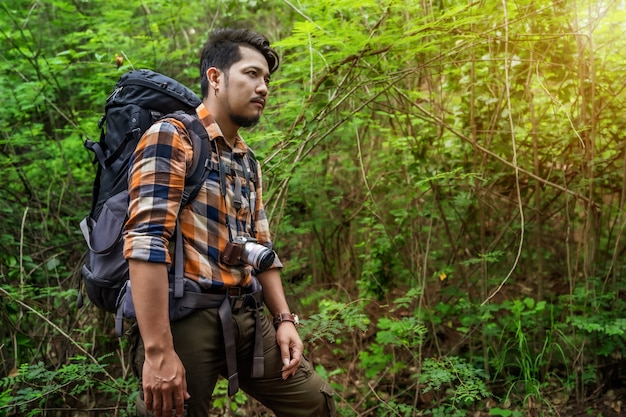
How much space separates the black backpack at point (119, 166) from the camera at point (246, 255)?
25cm

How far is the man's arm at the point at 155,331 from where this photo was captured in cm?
180

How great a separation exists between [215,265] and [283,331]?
0.54 m

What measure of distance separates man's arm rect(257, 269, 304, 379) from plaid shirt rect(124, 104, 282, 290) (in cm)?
33

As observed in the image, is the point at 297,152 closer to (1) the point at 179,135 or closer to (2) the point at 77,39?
(1) the point at 179,135

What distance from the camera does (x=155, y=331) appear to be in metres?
1.81

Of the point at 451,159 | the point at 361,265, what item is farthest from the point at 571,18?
the point at 361,265

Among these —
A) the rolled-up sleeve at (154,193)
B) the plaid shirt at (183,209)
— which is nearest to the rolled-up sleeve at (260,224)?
the plaid shirt at (183,209)

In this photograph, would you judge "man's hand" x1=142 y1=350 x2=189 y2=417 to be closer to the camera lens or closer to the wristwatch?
the camera lens

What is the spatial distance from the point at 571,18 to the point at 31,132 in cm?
469

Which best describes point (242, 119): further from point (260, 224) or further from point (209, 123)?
point (260, 224)

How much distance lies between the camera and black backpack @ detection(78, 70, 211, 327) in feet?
6.45

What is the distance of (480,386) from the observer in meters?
3.14

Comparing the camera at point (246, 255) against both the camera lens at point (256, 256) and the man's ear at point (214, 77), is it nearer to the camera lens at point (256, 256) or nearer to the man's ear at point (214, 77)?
the camera lens at point (256, 256)

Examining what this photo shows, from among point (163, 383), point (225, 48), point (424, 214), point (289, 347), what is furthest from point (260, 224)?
point (424, 214)
